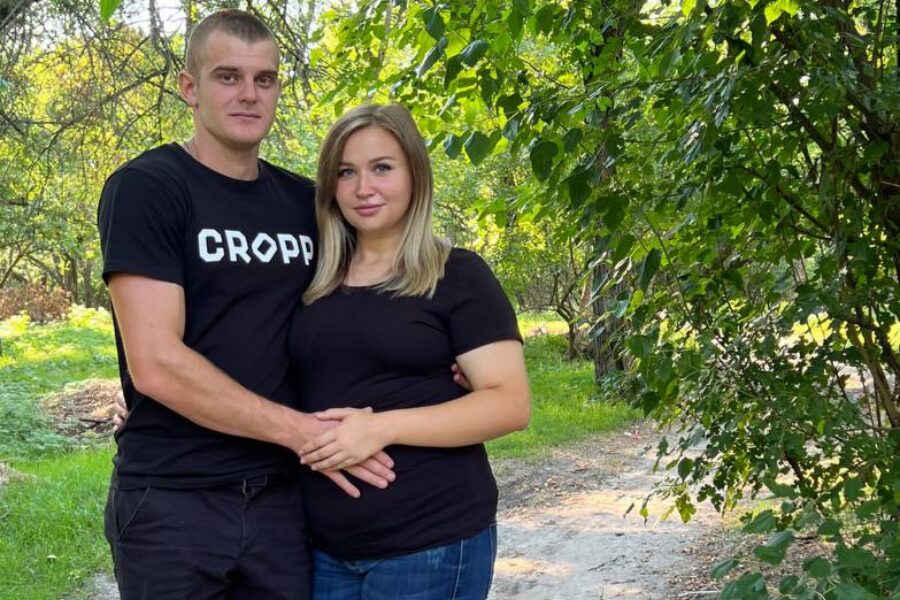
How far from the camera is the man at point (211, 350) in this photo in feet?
7.28

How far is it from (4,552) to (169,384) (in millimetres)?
4317

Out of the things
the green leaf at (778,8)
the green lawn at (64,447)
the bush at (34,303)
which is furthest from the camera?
the bush at (34,303)

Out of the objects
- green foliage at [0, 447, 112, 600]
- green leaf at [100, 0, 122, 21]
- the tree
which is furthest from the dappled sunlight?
green leaf at [100, 0, 122, 21]

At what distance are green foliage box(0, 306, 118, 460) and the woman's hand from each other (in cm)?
751

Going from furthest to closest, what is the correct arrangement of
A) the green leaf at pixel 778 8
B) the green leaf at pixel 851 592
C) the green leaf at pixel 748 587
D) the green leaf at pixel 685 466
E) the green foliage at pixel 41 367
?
1. the green foliage at pixel 41 367
2. the green leaf at pixel 685 466
3. the green leaf at pixel 778 8
4. the green leaf at pixel 748 587
5. the green leaf at pixel 851 592

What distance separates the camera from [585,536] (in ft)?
19.7

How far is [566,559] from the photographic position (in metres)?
5.58

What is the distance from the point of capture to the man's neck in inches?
98.3

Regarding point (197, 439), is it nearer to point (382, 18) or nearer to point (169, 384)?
point (169, 384)

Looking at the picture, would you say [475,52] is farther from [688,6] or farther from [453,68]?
[688,6]

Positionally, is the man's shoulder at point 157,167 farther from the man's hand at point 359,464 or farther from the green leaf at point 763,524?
the green leaf at point 763,524

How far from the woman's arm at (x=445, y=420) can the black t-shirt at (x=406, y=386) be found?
0.16 ft

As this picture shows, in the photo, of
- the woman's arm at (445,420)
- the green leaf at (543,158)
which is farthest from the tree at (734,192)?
the woman's arm at (445,420)

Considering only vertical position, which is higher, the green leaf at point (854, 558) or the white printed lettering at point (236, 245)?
the white printed lettering at point (236, 245)
